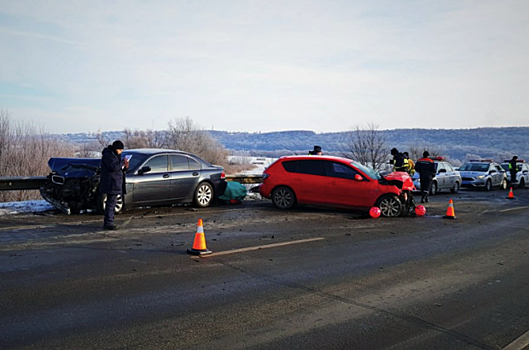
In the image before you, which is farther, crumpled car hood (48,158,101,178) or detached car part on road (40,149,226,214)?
crumpled car hood (48,158,101,178)

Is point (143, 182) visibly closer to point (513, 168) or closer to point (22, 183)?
point (22, 183)

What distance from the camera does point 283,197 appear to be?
15266mm

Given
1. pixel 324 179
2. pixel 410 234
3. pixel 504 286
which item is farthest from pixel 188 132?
pixel 504 286

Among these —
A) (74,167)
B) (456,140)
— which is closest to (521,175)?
(74,167)

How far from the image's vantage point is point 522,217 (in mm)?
15297

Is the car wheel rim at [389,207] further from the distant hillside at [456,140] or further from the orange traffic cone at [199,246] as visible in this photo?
the distant hillside at [456,140]

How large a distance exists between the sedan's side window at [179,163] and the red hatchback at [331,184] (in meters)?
2.48

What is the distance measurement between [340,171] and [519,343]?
9743 mm

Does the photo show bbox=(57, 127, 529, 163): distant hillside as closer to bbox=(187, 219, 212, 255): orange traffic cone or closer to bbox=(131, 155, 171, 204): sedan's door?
bbox=(131, 155, 171, 204): sedan's door

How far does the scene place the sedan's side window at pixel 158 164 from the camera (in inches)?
556

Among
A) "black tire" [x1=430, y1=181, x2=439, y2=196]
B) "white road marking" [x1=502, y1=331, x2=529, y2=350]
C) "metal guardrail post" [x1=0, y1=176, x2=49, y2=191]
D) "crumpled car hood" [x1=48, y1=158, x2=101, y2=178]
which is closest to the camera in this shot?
"white road marking" [x1=502, y1=331, x2=529, y2=350]

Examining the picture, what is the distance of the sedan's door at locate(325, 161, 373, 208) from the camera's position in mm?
14344

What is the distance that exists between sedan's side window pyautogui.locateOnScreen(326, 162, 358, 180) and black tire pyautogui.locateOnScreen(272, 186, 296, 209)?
1.35 meters

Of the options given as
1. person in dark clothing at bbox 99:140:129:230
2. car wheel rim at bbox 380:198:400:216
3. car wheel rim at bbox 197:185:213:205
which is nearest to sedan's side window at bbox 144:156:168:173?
car wheel rim at bbox 197:185:213:205
